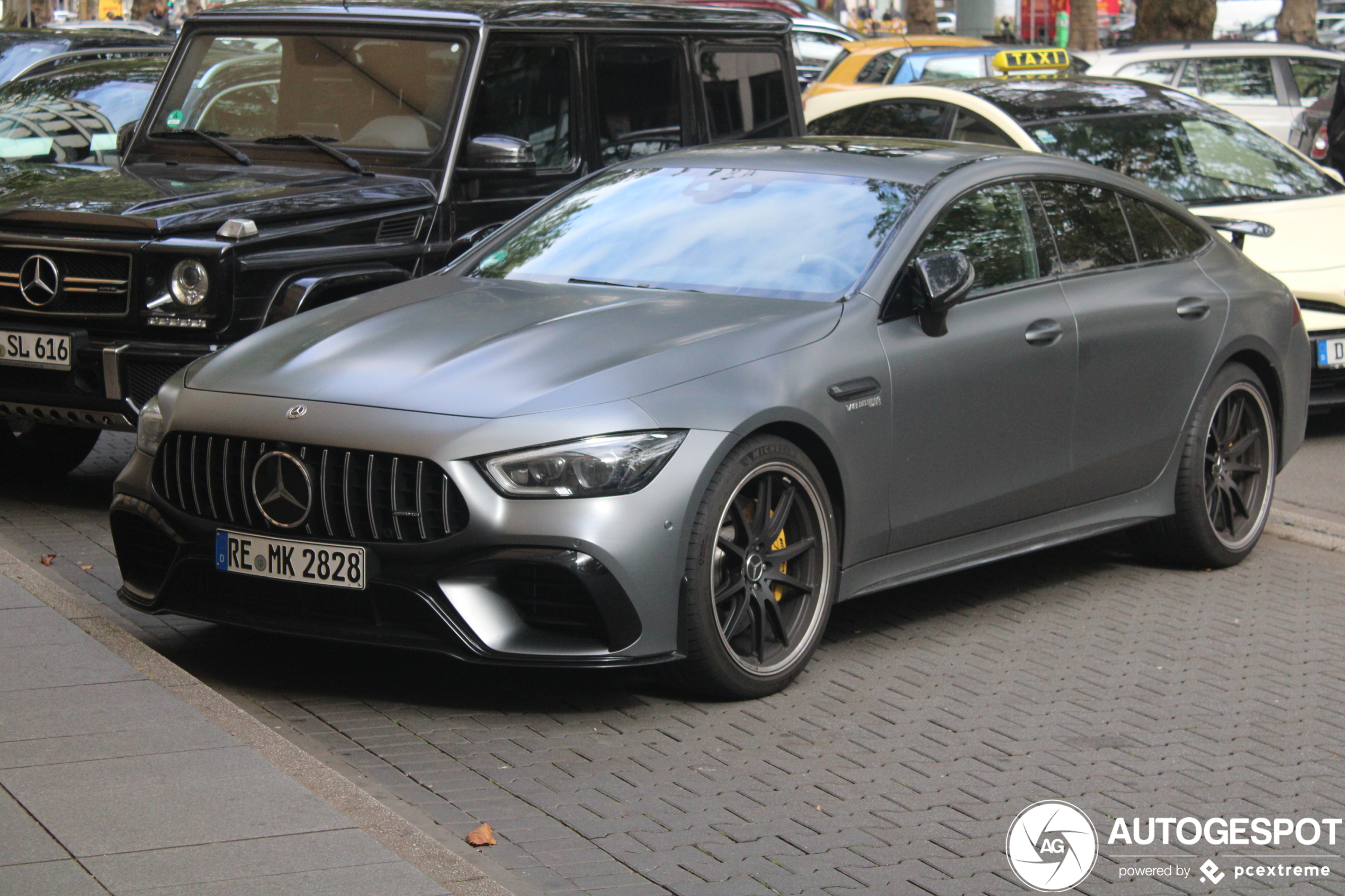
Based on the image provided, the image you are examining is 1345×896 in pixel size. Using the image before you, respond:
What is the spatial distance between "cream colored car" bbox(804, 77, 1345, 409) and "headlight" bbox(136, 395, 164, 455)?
5640 mm

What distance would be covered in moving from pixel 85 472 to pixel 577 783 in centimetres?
502

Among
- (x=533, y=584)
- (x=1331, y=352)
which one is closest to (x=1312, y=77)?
(x=1331, y=352)

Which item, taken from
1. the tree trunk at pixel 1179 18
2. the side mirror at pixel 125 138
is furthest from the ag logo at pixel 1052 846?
the tree trunk at pixel 1179 18

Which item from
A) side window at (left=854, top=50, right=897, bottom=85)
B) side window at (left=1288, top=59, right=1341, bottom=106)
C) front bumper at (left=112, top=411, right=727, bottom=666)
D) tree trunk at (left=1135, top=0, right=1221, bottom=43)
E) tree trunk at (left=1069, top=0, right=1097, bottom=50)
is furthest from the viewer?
tree trunk at (left=1069, top=0, right=1097, bottom=50)

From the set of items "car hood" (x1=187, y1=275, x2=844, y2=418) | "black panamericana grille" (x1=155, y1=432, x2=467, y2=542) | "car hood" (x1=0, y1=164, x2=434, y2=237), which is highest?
"car hood" (x1=0, y1=164, x2=434, y2=237)

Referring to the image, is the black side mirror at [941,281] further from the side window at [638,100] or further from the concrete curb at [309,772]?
the side window at [638,100]

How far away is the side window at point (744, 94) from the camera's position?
9.62m

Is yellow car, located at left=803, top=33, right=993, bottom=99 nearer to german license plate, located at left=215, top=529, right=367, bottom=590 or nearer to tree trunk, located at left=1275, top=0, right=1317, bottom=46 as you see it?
german license plate, located at left=215, top=529, right=367, bottom=590

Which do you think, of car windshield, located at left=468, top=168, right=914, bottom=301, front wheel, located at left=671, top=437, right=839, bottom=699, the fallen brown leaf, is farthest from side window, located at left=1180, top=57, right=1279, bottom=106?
the fallen brown leaf

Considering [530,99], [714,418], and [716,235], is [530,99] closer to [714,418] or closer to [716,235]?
[716,235]

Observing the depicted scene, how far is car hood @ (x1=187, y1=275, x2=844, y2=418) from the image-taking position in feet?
17.1

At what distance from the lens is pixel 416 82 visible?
8383 mm

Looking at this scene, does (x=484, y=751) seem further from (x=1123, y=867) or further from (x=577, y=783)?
(x=1123, y=867)

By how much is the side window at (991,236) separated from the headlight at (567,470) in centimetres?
167
